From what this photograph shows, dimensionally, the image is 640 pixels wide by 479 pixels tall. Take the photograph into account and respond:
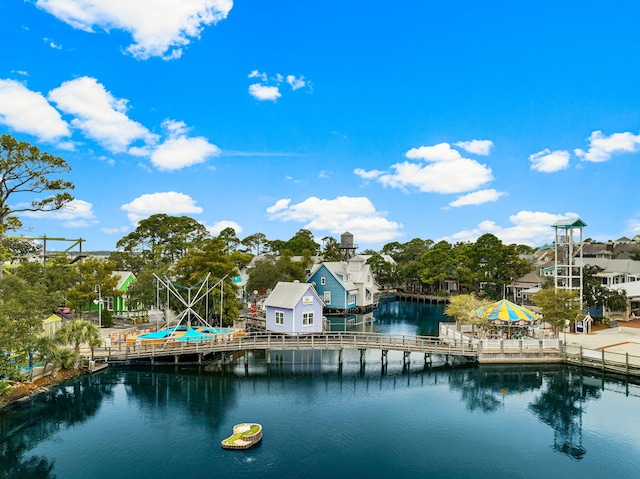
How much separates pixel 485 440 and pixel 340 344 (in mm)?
13888

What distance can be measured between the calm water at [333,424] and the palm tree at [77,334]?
238 centimetres

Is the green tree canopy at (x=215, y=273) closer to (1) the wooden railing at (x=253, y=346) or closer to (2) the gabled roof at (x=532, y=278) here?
(1) the wooden railing at (x=253, y=346)

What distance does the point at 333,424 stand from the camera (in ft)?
73.4

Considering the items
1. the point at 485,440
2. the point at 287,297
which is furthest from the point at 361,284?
the point at 485,440

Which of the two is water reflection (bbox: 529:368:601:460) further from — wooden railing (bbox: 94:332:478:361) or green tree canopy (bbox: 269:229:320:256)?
green tree canopy (bbox: 269:229:320:256)

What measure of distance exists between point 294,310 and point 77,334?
17.4 metres

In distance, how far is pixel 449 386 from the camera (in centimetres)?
2920

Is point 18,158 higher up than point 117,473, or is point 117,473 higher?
point 18,158

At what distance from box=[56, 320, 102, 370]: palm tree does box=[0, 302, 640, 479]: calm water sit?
238cm

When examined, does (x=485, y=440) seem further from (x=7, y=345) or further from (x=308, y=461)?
(x=7, y=345)

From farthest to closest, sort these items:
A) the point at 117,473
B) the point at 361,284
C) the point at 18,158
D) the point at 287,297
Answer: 1. the point at 361,284
2. the point at 287,297
3. the point at 18,158
4. the point at 117,473

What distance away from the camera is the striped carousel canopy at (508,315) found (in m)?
34.1

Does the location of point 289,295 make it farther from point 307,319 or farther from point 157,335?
point 157,335

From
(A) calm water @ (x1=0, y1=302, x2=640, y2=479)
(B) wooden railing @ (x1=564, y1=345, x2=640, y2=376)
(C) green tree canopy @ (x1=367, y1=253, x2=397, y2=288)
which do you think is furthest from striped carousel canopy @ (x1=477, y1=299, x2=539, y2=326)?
(C) green tree canopy @ (x1=367, y1=253, x2=397, y2=288)
